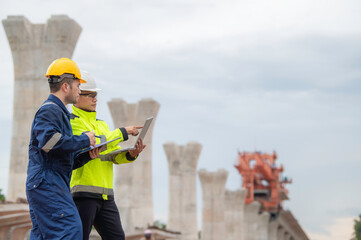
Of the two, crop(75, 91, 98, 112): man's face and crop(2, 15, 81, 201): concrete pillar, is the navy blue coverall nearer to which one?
crop(75, 91, 98, 112): man's face

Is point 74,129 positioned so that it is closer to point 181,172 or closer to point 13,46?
point 13,46

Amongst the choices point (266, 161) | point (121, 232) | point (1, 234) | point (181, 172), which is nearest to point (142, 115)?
point (181, 172)

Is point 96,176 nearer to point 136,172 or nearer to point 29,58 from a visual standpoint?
point 29,58

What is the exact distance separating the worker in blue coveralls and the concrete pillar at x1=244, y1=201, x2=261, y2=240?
1824 inches

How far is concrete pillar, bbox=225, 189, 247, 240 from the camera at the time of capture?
42812mm

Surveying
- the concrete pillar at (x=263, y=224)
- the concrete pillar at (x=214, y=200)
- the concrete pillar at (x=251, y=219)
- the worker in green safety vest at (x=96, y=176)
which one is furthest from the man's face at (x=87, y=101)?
the concrete pillar at (x=263, y=224)

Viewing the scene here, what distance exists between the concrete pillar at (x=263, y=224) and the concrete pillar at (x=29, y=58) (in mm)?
36068

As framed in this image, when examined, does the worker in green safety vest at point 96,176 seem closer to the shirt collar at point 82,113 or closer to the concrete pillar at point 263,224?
the shirt collar at point 82,113

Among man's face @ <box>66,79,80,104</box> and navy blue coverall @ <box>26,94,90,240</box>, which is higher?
man's face @ <box>66,79,80,104</box>

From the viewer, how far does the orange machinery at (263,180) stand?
51.3 m

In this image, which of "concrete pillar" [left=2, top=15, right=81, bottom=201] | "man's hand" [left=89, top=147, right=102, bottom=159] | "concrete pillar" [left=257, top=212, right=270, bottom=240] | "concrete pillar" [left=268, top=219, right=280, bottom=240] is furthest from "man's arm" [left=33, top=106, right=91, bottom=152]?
"concrete pillar" [left=268, top=219, right=280, bottom=240]

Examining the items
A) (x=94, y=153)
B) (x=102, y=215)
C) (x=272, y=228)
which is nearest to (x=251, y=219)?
(x=272, y=228)

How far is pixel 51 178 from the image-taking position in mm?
3914

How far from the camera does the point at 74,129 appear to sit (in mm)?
4742
